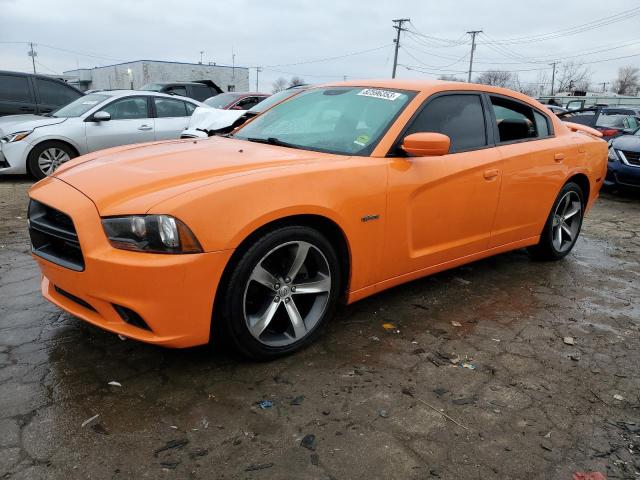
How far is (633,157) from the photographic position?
27.5 ft

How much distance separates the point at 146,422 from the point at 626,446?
212 centimetres

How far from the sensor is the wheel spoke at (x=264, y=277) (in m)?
2.58

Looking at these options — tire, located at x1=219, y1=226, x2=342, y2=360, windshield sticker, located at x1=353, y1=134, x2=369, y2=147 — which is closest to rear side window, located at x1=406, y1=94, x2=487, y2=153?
windshield sticker, located at x1=353, y1=134, x2=369, y2=147

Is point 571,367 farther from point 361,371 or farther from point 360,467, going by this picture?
point 360,467

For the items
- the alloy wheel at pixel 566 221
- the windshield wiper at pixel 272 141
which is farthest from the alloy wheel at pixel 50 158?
the alloy wheel at pixel 566 221

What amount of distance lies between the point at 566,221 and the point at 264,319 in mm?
3476

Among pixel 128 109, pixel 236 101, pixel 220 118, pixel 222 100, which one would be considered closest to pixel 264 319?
pixel 220 118

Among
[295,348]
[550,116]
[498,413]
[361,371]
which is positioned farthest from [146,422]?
[550,116]

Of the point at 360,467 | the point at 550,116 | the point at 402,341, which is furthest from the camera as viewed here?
the point at 550,116

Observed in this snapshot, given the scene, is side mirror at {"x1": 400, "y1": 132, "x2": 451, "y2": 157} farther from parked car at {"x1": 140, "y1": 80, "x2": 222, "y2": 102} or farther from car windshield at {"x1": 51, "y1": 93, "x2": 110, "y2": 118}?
parked car at {"x1": 140, "y1": 80, "x2": 222, "y2": 102}

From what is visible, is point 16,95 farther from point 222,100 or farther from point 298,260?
point 298,260

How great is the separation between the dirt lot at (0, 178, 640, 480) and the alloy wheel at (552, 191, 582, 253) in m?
1.13

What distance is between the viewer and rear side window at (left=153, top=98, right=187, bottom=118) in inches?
347

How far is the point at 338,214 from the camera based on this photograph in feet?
9.25
